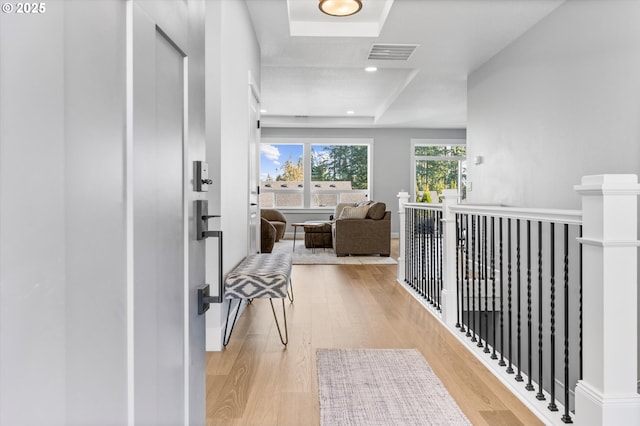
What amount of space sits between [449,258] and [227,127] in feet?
6.30

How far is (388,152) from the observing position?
994cm

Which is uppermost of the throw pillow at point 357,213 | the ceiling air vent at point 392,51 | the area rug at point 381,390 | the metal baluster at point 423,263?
the ceiling air vent at point 392,51

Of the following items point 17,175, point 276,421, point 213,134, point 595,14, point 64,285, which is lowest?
point 276,421

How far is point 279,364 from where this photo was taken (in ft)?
7.68

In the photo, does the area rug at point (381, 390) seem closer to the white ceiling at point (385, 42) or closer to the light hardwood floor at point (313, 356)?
the light hardwood floor at point (313, 356)

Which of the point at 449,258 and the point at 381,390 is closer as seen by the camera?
the point at 381,390

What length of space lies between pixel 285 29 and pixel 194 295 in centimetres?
364

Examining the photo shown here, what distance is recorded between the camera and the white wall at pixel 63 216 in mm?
397

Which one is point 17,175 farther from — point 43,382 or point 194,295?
point 194,295

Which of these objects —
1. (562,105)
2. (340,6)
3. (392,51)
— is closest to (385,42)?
(392,51)

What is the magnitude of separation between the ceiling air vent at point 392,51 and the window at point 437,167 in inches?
213

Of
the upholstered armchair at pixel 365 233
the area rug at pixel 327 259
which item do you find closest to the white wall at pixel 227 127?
the area rug at pixel 327 259

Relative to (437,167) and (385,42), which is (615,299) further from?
(437,167)

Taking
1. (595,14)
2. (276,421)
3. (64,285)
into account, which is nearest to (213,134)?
(276,421)
